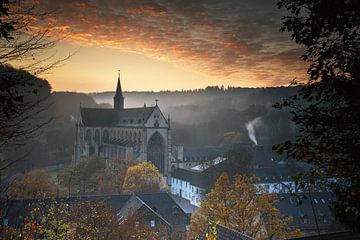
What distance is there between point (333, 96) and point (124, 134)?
61443mm

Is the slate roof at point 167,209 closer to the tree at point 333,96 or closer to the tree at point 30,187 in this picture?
the tree at point 30,187

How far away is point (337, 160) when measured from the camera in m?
5.47

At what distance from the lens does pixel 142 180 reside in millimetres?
43000

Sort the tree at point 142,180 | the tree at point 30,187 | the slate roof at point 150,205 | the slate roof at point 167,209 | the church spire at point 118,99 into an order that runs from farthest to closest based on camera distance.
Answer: the church spire at point 118,99
the tree at point 142,180
the tree at point 30,187
the slate roof at point 167,209
the slate roof at point 150,205

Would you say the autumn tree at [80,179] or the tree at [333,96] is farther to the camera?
the autumn tree at [80,179]

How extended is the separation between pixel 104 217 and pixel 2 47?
633 inches

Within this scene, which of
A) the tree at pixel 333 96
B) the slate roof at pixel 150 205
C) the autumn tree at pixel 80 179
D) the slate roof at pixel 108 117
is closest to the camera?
the tree at pixel 333 96

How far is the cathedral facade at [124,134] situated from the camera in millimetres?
58812

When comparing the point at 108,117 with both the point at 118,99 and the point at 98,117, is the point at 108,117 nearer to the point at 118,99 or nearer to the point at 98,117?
the point at 98,117

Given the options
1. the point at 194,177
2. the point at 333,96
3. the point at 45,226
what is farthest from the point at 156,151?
the point at 333,96

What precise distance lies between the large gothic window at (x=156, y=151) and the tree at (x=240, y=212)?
33.7 m

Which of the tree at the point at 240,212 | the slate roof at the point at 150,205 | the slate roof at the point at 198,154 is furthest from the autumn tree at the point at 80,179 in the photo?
the tree at the point at 240,212

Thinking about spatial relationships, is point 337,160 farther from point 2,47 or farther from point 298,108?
point 2,47

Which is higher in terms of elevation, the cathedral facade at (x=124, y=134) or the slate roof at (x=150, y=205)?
the cathedral facade at (x=124, y=134)
